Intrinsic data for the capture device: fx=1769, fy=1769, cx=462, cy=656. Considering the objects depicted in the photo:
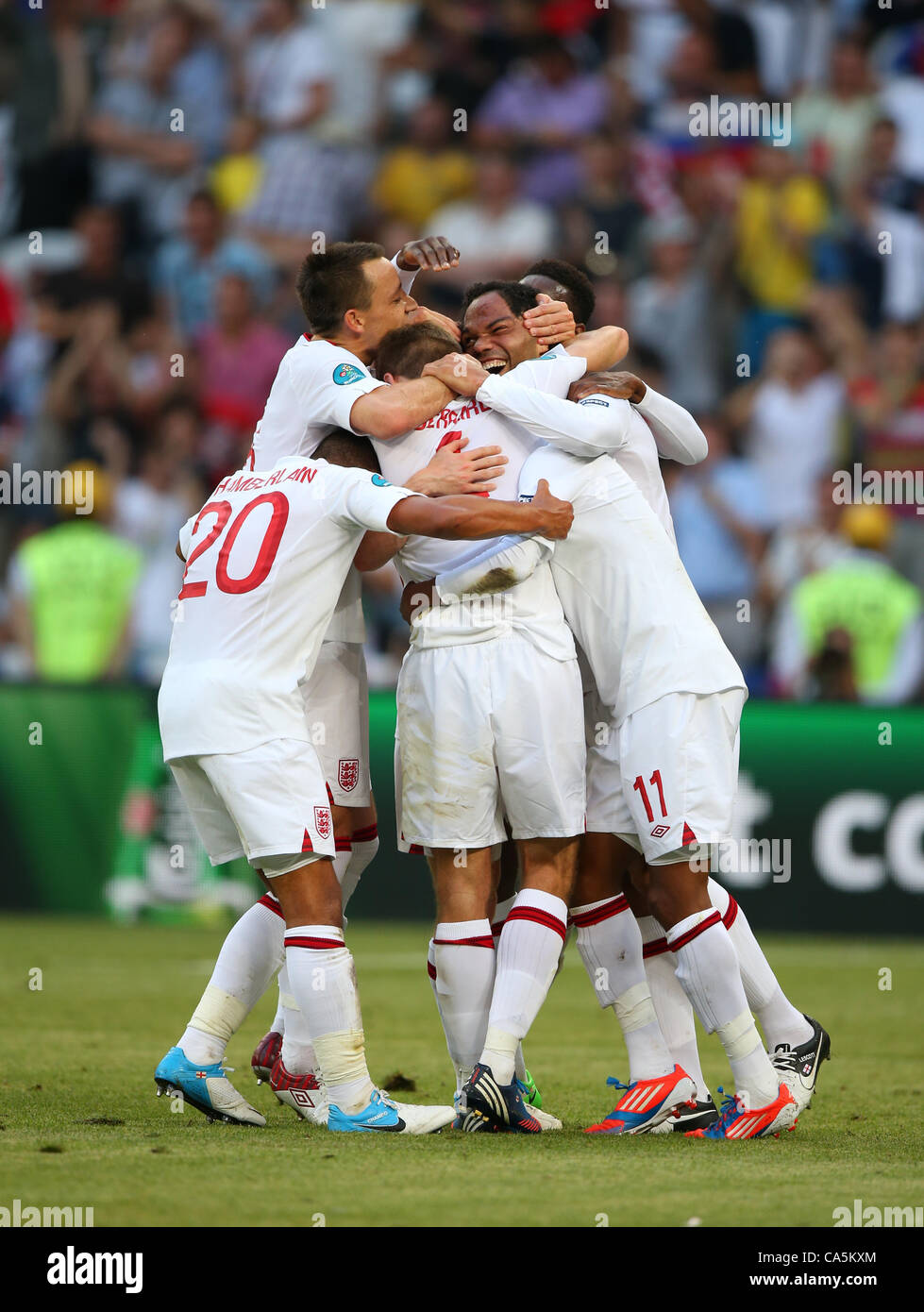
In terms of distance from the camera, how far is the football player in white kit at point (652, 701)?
197 inches

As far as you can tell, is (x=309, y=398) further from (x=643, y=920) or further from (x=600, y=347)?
(x=643, y=920)

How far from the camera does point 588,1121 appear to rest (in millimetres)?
5352

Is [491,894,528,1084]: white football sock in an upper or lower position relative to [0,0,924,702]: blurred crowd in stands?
lower

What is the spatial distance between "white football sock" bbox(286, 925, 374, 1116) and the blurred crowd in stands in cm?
656

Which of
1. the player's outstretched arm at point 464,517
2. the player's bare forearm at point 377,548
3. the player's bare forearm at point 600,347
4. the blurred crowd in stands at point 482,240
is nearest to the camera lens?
the player's outstretched arm at point 464,517

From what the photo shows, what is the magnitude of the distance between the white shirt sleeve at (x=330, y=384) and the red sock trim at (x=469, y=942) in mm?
1521

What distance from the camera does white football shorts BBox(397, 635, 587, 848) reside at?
5.11m

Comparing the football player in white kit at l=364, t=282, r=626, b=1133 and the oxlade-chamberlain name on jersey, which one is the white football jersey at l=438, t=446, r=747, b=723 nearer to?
the football player in white kit at l=364, t=282, r=626, b=1133

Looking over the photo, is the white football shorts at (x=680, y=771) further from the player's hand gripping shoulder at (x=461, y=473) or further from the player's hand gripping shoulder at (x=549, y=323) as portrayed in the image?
the player's hand gripping shoulder at (x=549, y=323)

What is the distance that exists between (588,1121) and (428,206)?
10675 mm

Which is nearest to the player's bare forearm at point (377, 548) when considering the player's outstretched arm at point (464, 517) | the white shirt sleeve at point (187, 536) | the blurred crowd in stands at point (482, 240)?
the player's outstretched arm at point (464, 517)

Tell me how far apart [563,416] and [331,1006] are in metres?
1.80

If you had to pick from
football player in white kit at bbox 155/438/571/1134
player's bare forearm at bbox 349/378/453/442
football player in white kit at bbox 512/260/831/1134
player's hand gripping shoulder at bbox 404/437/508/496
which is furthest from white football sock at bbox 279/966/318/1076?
player's bare forearm at bbox 349/378/453/442
